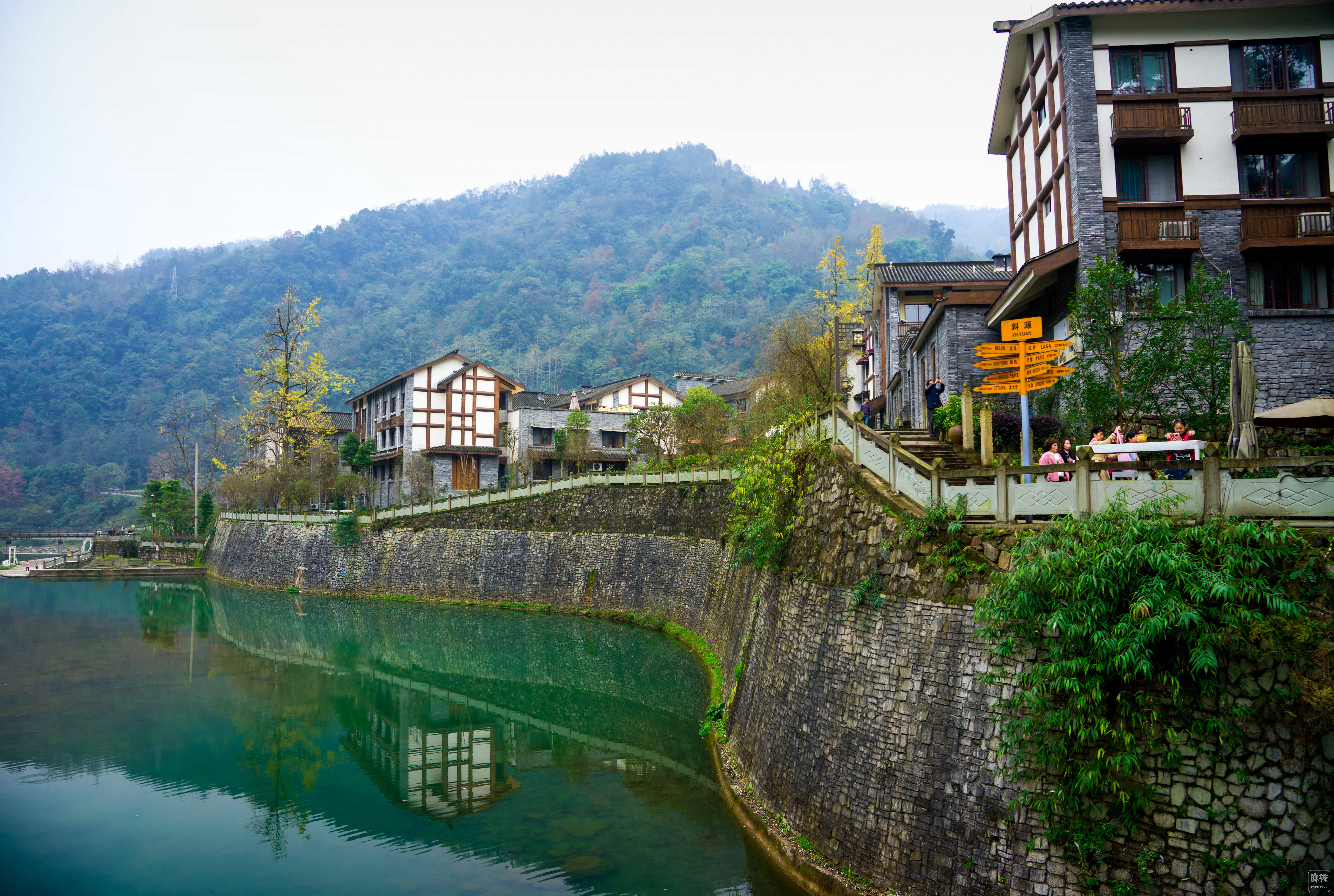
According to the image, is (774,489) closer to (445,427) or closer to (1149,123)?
(1149,123)

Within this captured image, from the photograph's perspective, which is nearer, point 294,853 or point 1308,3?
point 294,853

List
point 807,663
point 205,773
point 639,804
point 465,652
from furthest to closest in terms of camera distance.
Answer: point 465,652, point 205,773, point 639,804, point 807,663

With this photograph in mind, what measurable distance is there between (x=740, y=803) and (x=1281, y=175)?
1824 cm

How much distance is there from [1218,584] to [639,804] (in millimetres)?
9211

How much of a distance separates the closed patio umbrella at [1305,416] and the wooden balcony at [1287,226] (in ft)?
27.7

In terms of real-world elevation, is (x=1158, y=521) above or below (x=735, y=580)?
above

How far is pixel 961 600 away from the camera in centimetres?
852

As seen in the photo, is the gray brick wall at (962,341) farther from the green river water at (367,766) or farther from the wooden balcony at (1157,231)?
the green river water at (367,766)

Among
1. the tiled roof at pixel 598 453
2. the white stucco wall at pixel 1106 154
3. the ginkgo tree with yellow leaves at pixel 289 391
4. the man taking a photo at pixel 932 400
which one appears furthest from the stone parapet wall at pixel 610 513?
the ginkgo tree with yellow leaves at pixel 289 391

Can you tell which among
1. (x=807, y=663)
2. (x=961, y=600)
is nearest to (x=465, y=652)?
(x=807, y=663)

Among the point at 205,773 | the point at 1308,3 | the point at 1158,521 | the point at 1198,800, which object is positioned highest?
the point at 1308,3

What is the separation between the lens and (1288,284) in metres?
17.5

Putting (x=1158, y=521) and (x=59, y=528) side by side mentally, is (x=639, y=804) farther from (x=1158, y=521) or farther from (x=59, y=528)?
(x=59, y=528)

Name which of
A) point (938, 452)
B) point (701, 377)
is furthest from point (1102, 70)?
point (701, 377)
